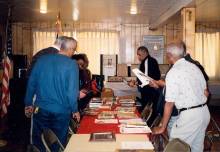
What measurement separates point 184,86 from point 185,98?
0.12 metres

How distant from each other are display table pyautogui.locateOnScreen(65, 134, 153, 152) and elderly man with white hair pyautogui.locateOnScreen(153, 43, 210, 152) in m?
0.45

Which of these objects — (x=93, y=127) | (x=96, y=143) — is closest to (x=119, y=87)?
(x=93, y=127)

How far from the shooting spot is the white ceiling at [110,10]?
739cm

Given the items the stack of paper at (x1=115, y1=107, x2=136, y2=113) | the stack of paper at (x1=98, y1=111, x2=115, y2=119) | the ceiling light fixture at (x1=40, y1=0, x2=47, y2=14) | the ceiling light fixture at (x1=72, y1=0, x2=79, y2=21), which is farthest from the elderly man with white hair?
the ceiling light fixture at (x1=40, y1=0, x2=47, y2=14)

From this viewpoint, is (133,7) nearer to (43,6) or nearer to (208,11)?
(43,6)

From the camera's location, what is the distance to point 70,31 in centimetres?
1117

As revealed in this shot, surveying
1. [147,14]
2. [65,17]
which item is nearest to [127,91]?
[147,14]

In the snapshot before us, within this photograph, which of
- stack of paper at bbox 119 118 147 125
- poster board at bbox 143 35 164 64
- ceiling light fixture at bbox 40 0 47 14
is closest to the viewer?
stack of paper at bbox 119 118 147 125

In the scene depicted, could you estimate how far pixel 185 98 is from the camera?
11.1ft

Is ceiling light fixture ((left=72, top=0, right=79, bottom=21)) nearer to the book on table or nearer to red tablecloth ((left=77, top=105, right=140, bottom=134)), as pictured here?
red tablecloth ((left=77, top=105, right=140, bottom=134))

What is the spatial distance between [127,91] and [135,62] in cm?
240

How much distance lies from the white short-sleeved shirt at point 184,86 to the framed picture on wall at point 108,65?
291 inches

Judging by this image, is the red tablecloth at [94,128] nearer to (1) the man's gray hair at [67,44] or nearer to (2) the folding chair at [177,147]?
(1) the man's gray hair at [67,44]

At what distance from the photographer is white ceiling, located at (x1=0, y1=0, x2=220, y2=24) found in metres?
7.39
